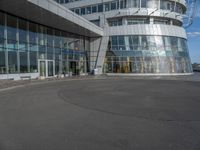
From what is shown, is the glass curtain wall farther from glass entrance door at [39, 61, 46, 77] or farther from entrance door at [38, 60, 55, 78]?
glass entrance door at [39, 61, 46, 77]

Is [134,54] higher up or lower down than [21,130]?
higher up

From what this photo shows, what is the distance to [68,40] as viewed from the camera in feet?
106

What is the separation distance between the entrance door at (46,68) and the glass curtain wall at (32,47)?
0.52m

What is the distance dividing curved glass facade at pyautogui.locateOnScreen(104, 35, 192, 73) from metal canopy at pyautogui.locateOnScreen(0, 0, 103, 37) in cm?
842

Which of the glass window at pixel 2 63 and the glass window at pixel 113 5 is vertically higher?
the glass window at pixel 113 5

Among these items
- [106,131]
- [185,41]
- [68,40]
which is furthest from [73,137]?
[185,41]

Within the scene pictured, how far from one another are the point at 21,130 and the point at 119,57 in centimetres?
3046

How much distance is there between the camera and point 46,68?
88.7 ft

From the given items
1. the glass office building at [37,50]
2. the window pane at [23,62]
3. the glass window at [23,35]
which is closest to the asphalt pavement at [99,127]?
the glass office building at [37,50]

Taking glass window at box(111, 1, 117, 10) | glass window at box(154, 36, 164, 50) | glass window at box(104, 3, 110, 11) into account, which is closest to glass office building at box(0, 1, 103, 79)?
glass window at box(104, 3, 110, 11)

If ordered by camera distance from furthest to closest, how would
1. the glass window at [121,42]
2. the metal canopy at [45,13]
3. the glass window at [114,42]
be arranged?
1. the glass window at [114,42]
2. the glass window at [121,42]
3. the metal canopy at [45,13]

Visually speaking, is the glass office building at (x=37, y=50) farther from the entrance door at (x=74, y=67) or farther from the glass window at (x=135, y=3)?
the glass window at (x=135, y=3)

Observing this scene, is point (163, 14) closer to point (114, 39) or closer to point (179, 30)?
point (179, 30)

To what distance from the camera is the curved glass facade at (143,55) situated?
113ft
